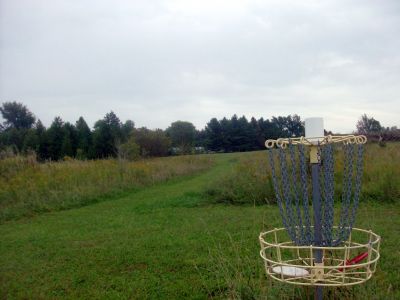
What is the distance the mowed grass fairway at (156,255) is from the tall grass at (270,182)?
0.40m

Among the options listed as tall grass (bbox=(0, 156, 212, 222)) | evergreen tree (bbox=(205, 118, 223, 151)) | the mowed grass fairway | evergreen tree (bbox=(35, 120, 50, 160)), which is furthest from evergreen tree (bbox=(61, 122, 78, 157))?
the mowed grass fairway

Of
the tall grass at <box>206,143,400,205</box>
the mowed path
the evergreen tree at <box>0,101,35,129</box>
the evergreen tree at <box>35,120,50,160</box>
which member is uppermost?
the evergreen tree at <box>0,101,35,129</box>

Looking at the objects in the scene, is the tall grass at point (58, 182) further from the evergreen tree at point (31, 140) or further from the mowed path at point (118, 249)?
the evergreen tree at point (31, 140)

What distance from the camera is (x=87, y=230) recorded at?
6.55 metres

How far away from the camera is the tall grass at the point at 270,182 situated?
761 centimetres

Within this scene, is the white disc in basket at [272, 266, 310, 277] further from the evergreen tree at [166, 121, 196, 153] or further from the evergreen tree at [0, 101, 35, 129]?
the evergreen tree at [0, 101, 35, 129]

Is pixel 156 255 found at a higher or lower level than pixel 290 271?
lower

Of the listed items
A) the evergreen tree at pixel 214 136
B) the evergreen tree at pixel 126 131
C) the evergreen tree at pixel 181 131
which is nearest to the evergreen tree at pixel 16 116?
the evergreen tree at pixel 126 131

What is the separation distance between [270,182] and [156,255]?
4400mm

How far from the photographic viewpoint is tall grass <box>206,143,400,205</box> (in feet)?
25.0

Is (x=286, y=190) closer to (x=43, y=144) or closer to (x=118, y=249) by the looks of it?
(x=118, y=249)

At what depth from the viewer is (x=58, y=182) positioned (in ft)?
35.3

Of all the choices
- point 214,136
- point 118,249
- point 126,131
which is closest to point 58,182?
point 118,249

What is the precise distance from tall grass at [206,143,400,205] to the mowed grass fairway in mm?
401
